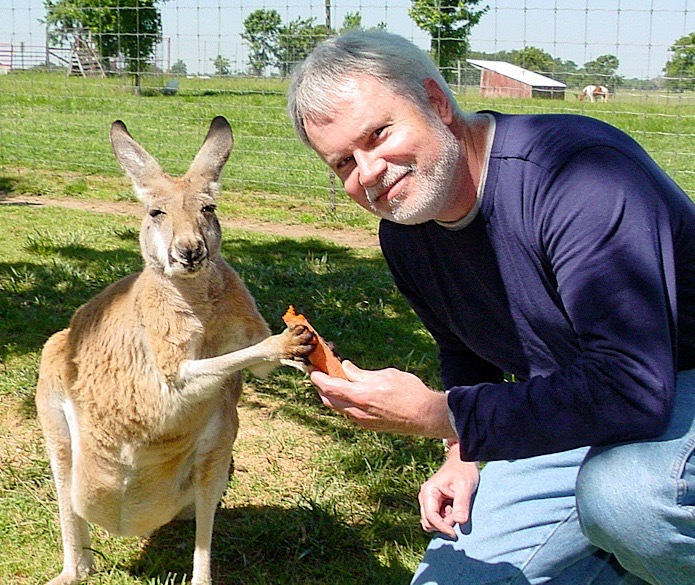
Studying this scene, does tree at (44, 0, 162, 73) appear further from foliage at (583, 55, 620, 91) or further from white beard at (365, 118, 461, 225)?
white beard at (365, 118, 461, 225)

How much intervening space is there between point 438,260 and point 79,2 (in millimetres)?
21852

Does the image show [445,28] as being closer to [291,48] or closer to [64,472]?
[291,48]

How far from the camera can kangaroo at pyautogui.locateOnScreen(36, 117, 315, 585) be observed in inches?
95.5

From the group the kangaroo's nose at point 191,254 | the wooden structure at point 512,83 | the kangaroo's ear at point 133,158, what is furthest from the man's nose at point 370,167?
the wooden structure at point 512,83

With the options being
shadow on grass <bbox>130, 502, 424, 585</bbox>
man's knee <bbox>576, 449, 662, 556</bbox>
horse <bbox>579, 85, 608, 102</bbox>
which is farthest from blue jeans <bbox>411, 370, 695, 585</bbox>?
horse <bbox>579, 85, 608, 102</bbox>

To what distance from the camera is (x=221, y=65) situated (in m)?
8.80

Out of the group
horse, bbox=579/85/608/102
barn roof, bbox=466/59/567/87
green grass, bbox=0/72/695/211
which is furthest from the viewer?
barn roof, bbox=466/59/567/87

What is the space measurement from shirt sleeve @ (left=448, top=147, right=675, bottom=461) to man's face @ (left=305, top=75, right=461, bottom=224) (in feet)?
0.68

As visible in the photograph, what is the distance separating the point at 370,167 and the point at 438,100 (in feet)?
0.63

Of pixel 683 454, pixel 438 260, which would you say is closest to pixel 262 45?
pixel 438 260

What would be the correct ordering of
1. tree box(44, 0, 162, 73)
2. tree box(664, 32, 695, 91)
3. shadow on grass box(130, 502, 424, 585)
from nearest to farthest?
shadow on grass box(130, 502, 424, 585) < tree box(664, 32, 695, 91) < tree box(44, 0, 162, 73)

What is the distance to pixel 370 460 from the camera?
3.02 metres

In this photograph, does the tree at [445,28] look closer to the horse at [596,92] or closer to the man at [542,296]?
the horse at [596,92]

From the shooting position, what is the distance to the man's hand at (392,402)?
1.71m
